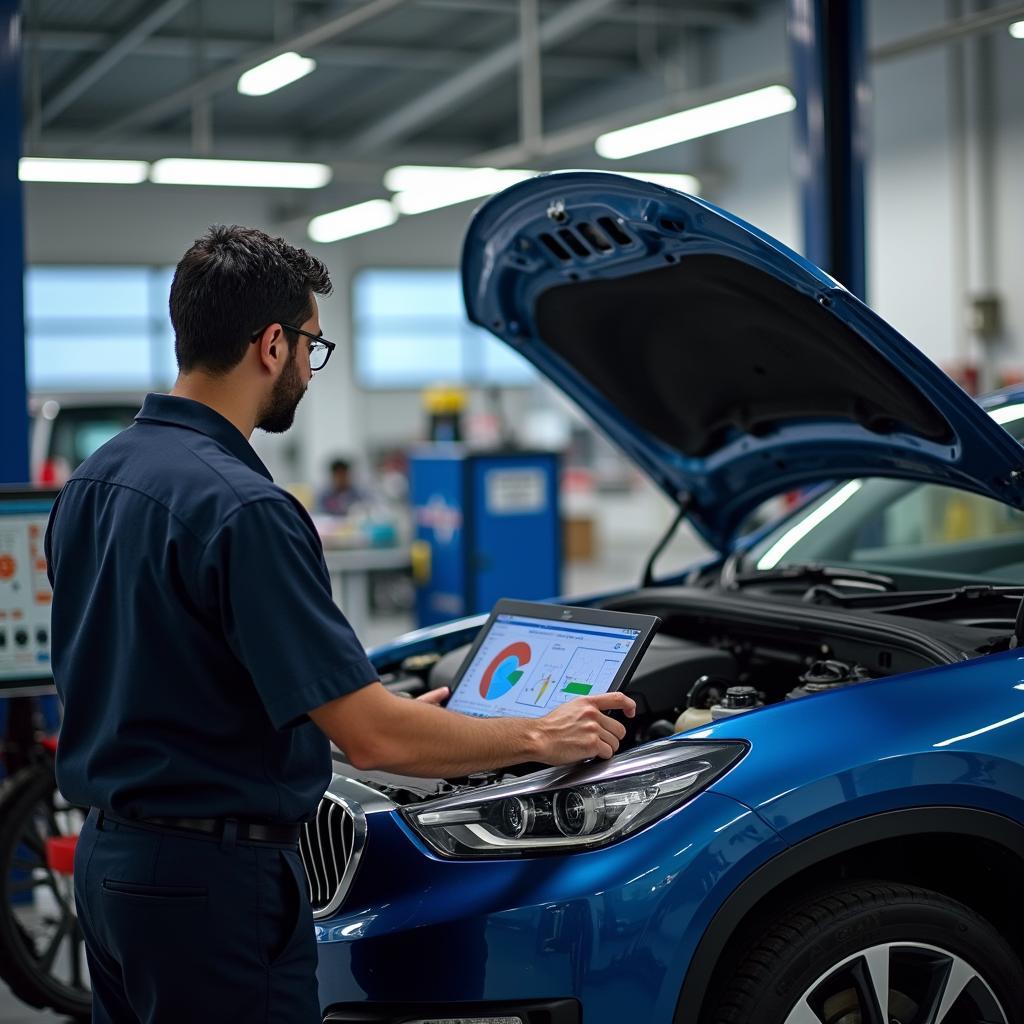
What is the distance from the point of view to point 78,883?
185cm

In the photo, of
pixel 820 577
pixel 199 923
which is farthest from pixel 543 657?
pixel 199 923

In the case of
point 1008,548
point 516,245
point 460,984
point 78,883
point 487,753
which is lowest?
point 460,984

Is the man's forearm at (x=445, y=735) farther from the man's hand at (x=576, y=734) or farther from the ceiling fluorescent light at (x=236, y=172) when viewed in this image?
the ceiling fluorescent light at (x=236, y=172)

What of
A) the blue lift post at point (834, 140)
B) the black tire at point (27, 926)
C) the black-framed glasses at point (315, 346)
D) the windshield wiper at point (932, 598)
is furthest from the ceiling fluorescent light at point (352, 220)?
the black-framed glasses at point (315, 346)

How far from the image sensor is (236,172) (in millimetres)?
10422

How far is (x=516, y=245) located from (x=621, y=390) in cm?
52

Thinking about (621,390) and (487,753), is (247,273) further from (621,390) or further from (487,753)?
(621,390)

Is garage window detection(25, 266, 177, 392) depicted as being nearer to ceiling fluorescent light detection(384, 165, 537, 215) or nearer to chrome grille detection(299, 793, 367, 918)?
ceiling fluorescent light detection(384, 165, 537, 215)

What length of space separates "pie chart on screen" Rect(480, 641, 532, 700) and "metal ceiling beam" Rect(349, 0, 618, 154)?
9.40 meters

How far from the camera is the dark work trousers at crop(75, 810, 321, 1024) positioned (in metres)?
1.71

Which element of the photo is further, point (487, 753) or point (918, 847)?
point (918, 847)

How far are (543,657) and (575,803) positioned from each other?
50cm

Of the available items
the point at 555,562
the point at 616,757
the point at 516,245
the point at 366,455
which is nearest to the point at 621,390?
the point at 516,245

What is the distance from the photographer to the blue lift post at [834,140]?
17.6 feet
